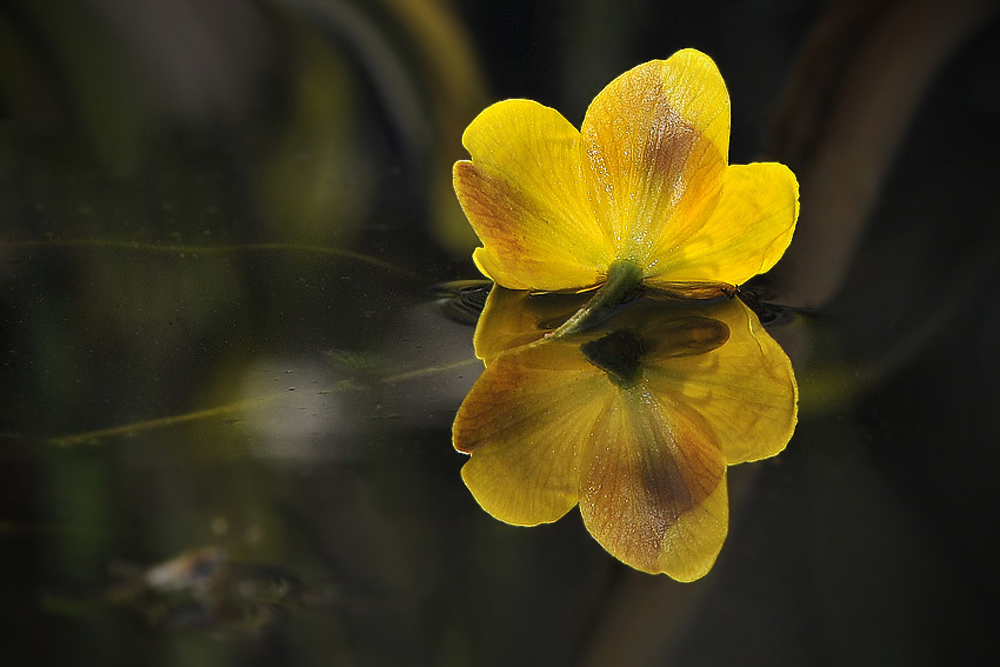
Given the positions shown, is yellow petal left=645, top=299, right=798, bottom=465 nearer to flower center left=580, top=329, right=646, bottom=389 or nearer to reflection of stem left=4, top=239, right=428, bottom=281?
flower center left=580, top=329, right=646, bottom=389

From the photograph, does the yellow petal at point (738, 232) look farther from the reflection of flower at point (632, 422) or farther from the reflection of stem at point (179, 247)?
the reflection of stem at point (179, 247)

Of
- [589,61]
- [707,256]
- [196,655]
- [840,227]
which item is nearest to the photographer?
[196,655]

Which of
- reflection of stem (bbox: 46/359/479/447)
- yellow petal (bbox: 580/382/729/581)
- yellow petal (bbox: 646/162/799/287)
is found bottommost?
reflection of stem (bbox: 46/359/479/447)

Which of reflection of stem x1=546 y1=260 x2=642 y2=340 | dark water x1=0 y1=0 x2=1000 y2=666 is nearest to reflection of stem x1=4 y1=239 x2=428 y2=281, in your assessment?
dark water x1=0 y1=0 x2=1000 y2=666

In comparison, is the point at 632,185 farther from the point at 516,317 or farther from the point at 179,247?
the point at 179,247

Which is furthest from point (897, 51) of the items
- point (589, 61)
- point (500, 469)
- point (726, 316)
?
point (500, 469)

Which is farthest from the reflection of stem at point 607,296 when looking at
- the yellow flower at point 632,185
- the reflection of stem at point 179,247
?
the reflection of stem at point 179,247

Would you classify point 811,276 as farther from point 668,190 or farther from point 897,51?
point 897,51
